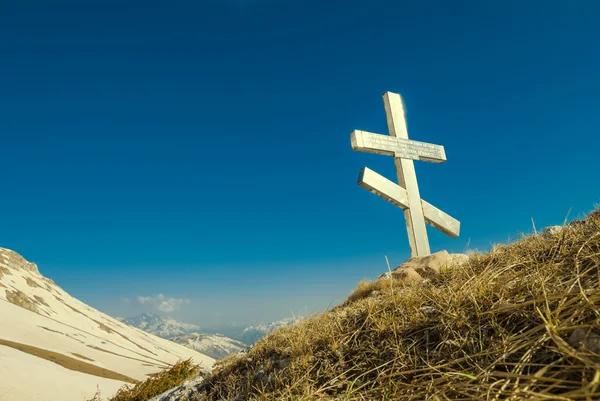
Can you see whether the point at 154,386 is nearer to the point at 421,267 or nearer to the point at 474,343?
the point at 421,267

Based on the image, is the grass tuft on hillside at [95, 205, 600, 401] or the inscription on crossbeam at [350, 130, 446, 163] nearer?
the grass tuft on hillside at [95, 205, 600, 401]

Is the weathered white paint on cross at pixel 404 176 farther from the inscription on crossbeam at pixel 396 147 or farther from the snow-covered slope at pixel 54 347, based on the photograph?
the snow-covered slope at pixel 54 347

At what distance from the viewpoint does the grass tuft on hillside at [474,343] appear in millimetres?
1611

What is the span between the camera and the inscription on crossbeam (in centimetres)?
1055

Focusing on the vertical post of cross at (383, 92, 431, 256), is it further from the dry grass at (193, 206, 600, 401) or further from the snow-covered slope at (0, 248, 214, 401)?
the snow-covered slope at (0, 248, 214, 401)

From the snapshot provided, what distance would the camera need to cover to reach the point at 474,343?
2.18 m

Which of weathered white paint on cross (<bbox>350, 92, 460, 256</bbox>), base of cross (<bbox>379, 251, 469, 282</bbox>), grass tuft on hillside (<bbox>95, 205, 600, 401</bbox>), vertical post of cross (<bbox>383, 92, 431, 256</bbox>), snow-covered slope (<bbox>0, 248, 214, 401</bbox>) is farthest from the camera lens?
snow-covered slope (<bbox>0, 248, 214, 401</bbox>)

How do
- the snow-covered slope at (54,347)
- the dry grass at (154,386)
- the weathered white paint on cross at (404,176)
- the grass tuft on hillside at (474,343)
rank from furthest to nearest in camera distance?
1. the snow-covered slope at (54,347)
2. the weathered white paint on cross at (404,176)
3. the dry grass at (154,386)
4. the grass tuft on hillside at (474,343)

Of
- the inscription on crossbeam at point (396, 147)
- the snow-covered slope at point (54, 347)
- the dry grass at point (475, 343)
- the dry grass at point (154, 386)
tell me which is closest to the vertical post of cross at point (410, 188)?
the inscription on crossbeam at point (396, 147)

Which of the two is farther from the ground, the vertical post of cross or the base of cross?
the vertical post of cross

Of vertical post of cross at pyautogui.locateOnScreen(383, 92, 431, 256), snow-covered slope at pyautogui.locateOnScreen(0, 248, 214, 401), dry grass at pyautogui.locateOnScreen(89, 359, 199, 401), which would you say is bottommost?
snow-covered slope at pyautogui.locateOnScreen(0, 248, 214, 401)

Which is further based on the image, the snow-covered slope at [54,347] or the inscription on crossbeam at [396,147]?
the snow-covered slope at [54,347]

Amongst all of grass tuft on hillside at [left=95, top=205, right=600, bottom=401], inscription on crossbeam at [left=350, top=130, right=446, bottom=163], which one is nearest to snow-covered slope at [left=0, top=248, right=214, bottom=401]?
inscription on crossbeam at [left=350, top=130, right=446, bottom=163]

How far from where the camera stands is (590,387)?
4.22 feet
